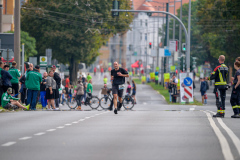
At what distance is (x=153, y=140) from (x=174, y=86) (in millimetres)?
30444

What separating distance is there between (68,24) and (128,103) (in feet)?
101

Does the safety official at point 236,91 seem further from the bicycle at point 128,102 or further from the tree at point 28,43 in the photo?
the tree at point 28,43

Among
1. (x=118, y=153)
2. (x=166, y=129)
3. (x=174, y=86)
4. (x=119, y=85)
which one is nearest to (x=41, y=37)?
(x=174, y=86)

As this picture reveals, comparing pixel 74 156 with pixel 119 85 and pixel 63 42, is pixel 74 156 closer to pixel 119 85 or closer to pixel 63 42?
pixel 119 85

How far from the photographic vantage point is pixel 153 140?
1124 cm

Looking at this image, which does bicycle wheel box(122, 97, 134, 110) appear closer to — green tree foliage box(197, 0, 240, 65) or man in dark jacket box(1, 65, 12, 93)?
man in dark jacket box(1, 65, 12, 93)

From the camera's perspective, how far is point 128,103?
103 feet

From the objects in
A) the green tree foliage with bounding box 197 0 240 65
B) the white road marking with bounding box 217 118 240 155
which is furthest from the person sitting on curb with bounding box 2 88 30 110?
the green tree foliage with bounding box 197 0 240 65

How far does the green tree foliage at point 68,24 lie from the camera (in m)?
60.1

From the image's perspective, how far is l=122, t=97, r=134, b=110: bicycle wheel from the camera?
31327 millimetres

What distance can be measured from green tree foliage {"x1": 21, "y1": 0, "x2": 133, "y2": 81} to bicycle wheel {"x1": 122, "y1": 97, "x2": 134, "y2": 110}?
28.8 meters

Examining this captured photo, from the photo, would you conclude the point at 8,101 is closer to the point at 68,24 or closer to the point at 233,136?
the point at 233,136

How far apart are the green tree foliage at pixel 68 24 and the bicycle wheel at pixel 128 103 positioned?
28779 millimetres

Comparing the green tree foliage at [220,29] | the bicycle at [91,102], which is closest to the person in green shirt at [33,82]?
the bicycle at [91,102]
